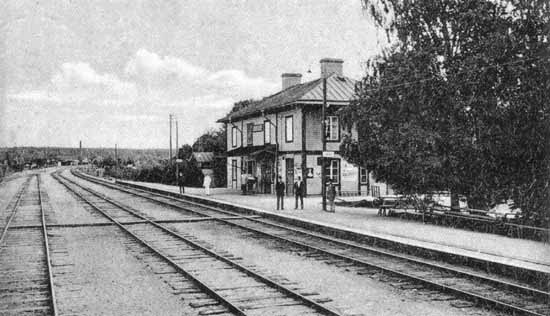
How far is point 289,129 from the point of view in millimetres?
33875

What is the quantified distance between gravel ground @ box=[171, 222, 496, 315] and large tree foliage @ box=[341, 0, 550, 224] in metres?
6.40

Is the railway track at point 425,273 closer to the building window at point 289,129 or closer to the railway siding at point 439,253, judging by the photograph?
the railway siding at point 439,253

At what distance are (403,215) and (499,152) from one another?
13.8ft

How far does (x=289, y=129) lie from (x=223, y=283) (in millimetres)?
24234

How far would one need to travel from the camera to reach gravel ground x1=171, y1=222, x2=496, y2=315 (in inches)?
321

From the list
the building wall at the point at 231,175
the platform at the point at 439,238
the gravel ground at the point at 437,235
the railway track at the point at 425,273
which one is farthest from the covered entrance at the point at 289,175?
the railway track at the point at 425,273

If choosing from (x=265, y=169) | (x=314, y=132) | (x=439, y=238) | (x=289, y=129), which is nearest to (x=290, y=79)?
(x=265, y=169)

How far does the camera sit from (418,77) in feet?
62.1

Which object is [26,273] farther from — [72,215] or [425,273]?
[72,215]

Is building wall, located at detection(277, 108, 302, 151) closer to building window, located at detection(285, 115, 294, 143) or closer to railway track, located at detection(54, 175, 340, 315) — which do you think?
building window, located at detection(285, 115, 294, 143)

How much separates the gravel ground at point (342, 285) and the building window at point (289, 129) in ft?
61.0

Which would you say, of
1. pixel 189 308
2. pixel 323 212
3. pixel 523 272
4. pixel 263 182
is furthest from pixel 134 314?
pixel 263 182

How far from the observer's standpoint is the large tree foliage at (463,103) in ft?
53.5

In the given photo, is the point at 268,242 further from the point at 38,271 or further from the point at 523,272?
the point at 523,272
